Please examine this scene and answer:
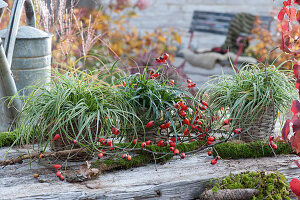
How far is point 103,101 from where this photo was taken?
1496 millimetres

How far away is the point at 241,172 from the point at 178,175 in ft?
0.86

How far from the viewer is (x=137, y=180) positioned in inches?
55.8

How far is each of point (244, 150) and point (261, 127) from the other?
0.16 metres

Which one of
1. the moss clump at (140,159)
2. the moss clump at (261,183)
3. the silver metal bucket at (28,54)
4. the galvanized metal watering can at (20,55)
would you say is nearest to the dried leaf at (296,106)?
the moss clump at (261,183)

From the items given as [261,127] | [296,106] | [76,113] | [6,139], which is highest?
[296,106]

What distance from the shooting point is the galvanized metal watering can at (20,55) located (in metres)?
1.87

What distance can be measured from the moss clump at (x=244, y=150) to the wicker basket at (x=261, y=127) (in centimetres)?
5

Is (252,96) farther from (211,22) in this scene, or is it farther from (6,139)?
(211,22)

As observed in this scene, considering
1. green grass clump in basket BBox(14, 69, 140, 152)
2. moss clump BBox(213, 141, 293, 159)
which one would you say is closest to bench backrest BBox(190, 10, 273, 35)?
moss clump BBox(213, 141, 293, 159)

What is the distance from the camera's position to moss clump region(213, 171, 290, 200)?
55.5 inches

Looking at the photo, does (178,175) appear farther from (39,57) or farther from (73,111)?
(39,57)

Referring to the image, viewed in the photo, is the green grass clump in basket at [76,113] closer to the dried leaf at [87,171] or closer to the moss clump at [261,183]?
the dried leaf at [87,171]

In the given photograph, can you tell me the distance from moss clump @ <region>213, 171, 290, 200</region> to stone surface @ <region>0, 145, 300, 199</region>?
6 cm

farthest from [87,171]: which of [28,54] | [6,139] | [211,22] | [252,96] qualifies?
[211,22]
